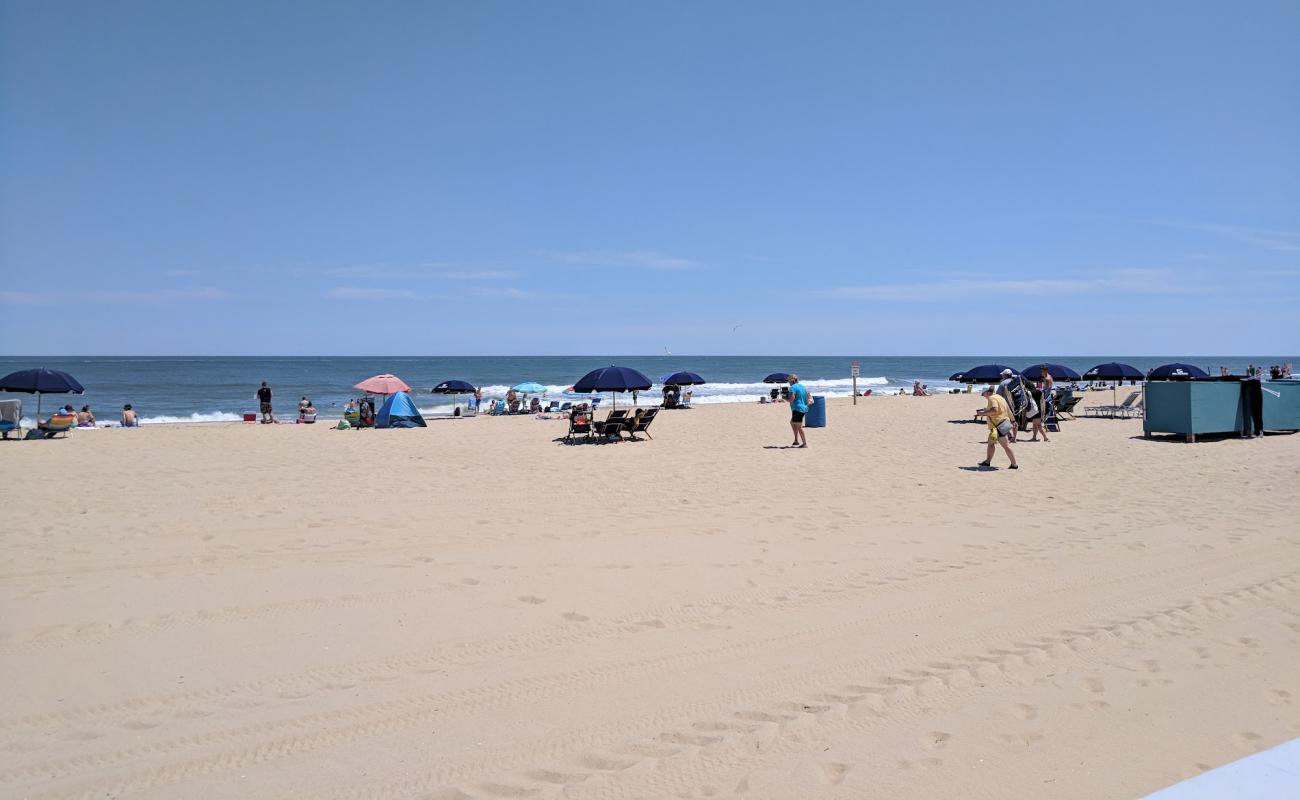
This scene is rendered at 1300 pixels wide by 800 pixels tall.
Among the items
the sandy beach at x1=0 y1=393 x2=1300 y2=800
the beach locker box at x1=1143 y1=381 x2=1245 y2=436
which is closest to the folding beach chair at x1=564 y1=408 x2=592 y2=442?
the sandy beach at x1=0 y1=393 x2=1300 y2=800

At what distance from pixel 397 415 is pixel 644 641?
17.1 metres

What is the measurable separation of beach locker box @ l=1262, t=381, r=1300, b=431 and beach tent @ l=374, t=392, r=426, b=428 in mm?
18026

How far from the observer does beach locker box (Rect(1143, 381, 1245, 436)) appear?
14.1 meters

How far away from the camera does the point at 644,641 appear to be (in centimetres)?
433

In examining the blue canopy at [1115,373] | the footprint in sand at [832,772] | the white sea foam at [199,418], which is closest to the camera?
the footprint in sand at [832,772]

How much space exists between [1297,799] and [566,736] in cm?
245

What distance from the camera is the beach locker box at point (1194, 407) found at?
46.4 feet

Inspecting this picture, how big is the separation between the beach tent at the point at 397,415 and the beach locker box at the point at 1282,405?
18.0 meters

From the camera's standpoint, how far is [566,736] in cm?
326

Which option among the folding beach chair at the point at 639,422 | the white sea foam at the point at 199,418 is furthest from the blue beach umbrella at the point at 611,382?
the white sea foam at the point at 199,418

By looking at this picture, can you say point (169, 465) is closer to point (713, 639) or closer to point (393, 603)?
point (393, 603)

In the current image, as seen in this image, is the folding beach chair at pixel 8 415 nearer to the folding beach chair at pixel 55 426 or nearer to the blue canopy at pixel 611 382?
the folding beach chair at pixel 55 426

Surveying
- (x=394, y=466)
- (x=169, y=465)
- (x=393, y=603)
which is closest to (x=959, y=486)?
(x=393, y=603)

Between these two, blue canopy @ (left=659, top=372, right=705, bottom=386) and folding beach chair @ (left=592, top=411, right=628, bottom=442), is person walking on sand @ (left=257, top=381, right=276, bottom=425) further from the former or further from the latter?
blue canopy @ (left=659, top=372, right=705, bottom=386)
